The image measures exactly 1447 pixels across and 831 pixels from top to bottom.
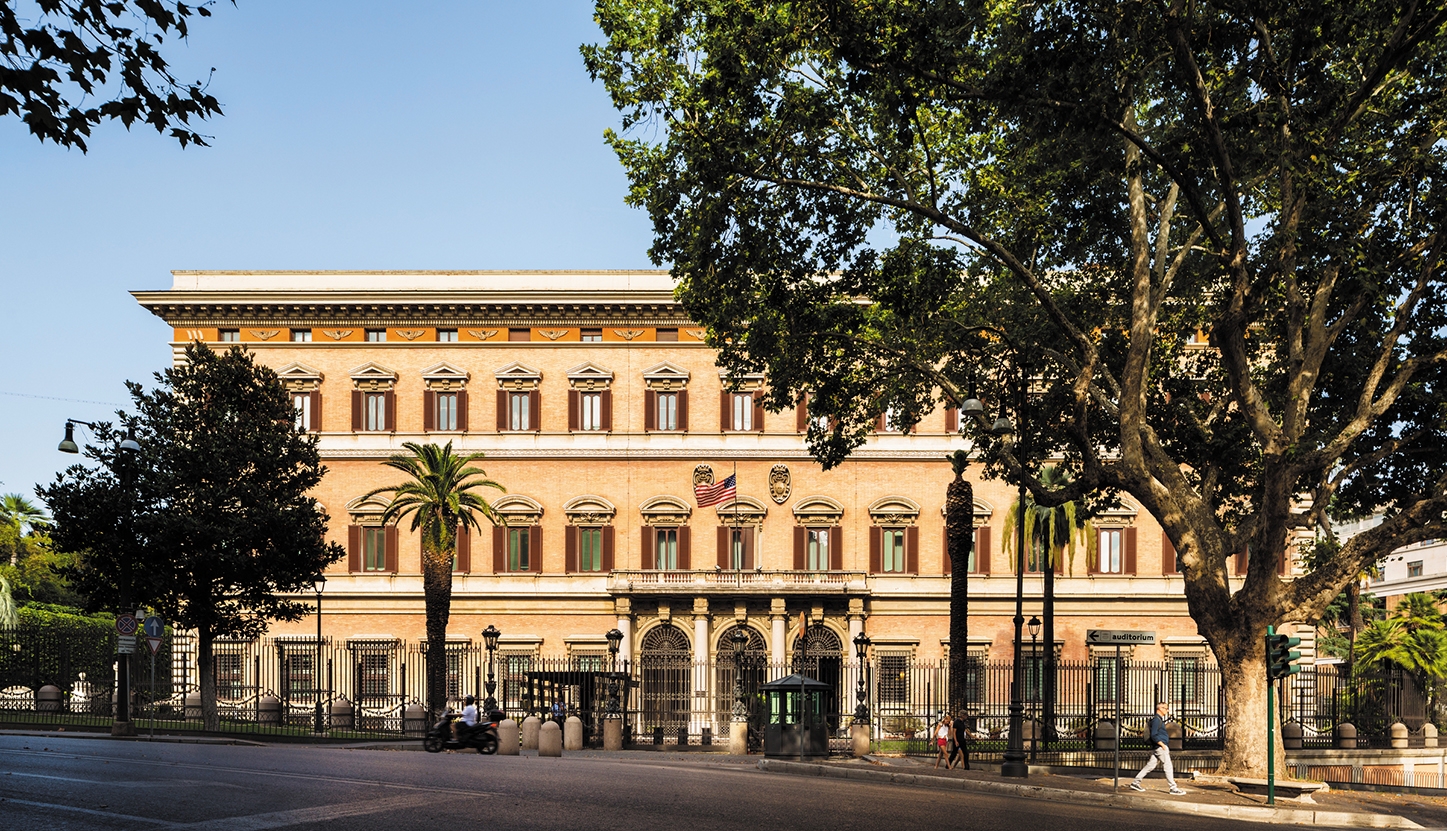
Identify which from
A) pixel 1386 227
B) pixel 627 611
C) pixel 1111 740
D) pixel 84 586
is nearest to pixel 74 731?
pixel 84 586

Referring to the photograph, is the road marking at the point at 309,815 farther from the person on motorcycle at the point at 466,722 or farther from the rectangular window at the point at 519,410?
the rectangular window at the point at 519,410

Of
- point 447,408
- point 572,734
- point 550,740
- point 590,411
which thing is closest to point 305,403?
point 447,408

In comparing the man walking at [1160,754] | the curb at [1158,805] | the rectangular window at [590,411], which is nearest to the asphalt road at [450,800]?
the curb at [1158,805]

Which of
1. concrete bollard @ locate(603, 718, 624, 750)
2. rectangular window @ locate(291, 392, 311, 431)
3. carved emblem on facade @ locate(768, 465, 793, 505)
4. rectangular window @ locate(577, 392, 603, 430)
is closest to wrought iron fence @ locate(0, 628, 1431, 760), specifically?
concrete bollard @ locate(603, 718, 624, 750)

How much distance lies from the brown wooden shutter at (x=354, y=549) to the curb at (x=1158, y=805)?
31857 millimetres

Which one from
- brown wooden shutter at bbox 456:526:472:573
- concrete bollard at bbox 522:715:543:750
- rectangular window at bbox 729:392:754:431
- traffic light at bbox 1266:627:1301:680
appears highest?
rectangular window at bbox 729:392:754:431

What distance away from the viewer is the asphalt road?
547 inches

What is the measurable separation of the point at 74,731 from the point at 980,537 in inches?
1289

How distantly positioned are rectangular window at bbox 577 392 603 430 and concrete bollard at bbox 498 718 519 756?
2358 centimetres

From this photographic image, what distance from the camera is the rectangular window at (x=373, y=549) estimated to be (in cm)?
5228

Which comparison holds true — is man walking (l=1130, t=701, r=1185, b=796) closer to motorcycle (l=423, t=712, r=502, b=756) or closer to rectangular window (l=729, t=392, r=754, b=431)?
motorcycle (l=423, t=712, r=502, b=756)

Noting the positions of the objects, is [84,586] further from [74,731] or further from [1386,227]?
[1386,227]

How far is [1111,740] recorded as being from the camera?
33469mm

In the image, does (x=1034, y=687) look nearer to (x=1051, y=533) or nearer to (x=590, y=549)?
(x=1051, y=533)
